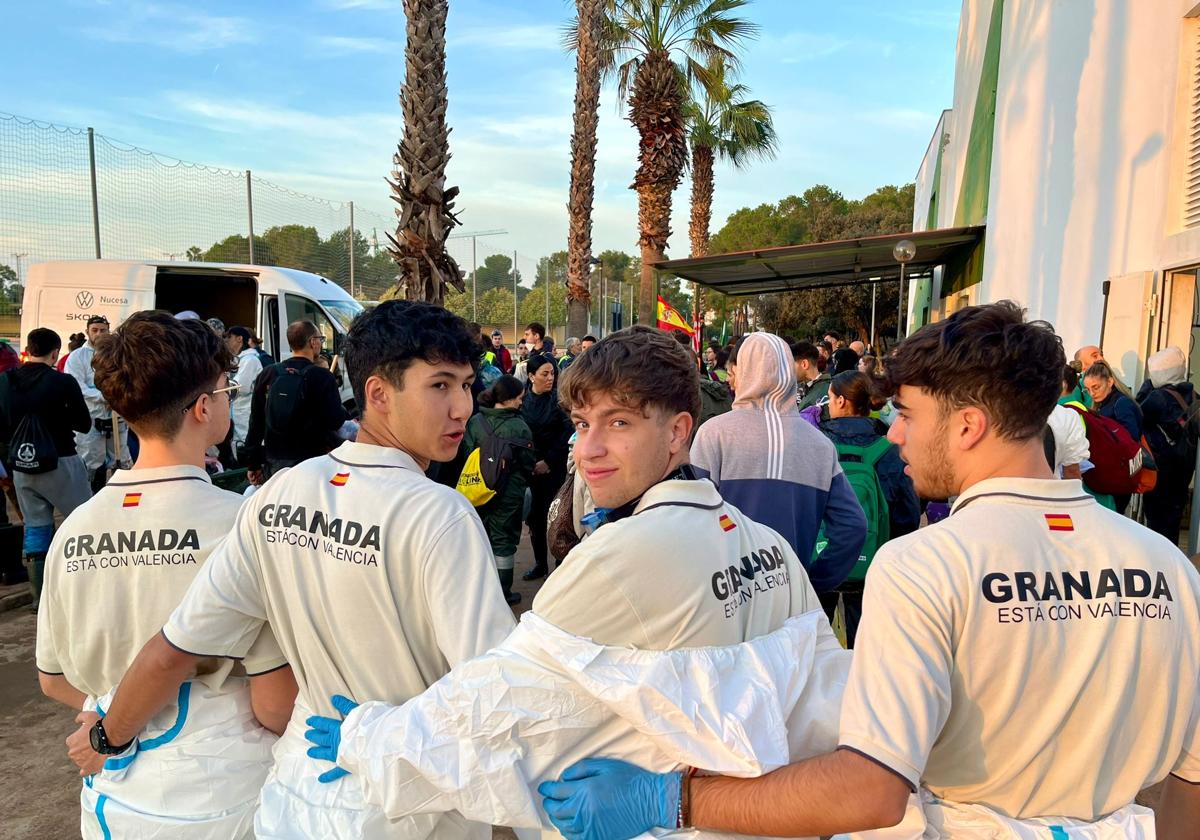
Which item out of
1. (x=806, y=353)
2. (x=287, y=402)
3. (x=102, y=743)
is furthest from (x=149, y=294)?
(x=102, y=743)

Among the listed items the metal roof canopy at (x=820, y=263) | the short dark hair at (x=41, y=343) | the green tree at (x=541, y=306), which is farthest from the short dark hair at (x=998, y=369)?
the green tree at (x=541, y=306)

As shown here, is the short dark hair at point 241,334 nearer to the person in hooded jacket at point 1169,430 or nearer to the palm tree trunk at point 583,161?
the person in hooded jacket at point 1169,430

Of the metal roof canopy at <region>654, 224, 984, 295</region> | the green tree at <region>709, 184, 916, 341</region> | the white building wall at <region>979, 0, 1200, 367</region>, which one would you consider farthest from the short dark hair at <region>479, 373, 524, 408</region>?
the green tree at <region>709, 184, 916, 341</region>

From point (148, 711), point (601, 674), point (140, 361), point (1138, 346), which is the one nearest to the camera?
point (601, 674)

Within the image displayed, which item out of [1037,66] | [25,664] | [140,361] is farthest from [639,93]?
[140,361]

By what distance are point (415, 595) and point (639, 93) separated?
58.6ft

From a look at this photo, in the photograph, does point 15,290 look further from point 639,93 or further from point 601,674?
point 601,674

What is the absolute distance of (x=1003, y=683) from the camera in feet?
4.25

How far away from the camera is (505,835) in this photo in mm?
3400

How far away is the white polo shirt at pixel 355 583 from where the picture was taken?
162 cm

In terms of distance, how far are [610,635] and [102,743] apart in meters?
1.37

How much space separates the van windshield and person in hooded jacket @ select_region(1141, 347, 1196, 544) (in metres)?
10.8

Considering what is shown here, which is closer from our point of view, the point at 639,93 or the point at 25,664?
the point at 25,664

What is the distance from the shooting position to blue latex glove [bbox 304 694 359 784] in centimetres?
166
